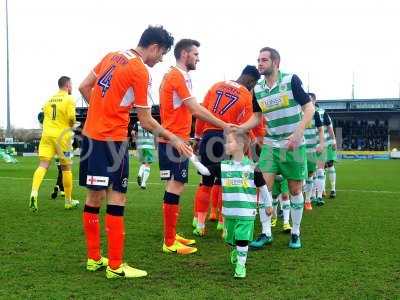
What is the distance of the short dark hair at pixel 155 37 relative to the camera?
4.43 meters

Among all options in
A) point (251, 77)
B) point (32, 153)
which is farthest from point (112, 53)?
point (32, 153)

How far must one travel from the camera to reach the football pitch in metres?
3.92

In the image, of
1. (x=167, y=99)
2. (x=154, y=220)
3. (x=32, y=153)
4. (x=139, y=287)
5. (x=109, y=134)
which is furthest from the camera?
(x=32, y=153)

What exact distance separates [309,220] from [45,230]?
3.80 metres

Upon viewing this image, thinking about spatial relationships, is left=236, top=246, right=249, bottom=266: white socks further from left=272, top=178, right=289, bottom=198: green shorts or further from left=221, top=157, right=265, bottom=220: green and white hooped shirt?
left=272, top=178, right=289, bottom=198: green shorts

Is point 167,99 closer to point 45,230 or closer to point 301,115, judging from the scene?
point 301,115

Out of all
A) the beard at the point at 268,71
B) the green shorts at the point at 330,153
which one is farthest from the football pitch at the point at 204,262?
the green shorts at the point at 330,153

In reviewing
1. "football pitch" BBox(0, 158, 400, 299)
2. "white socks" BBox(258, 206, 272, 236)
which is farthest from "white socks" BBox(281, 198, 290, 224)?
"white socks" BBox(258, 206, 272, 236)

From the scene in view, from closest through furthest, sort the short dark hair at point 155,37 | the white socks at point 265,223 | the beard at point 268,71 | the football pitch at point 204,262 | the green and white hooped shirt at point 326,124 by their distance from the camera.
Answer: the football pitch at point 204,262
the short dark hair at point 155,37
the beard at point 268,71
the white socks at point 265,223
the green and white hooped shirt at point 326,124

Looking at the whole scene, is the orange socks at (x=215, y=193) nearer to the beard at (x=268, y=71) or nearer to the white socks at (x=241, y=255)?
the beard at (x=268, y=71)

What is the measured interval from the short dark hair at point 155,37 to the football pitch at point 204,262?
203 centimetres

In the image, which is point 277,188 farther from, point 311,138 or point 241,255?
point 241,255

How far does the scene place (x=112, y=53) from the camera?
4.53 meters

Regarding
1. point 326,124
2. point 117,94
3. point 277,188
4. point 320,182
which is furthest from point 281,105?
point 326,124
